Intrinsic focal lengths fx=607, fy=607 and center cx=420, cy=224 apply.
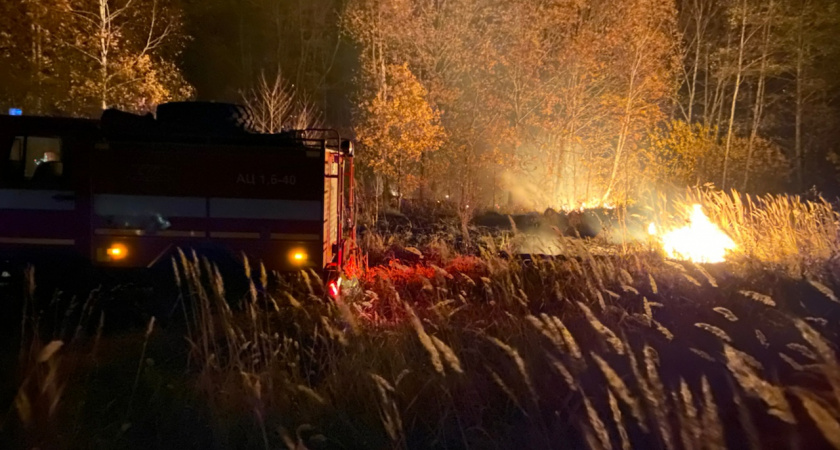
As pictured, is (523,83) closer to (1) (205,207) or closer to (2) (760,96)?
(2) (760,96)

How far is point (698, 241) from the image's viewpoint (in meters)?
8.99

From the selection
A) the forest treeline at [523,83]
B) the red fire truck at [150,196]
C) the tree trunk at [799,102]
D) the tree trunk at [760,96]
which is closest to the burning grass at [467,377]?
the red fire truck at [150,196]

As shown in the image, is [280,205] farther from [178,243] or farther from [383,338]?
[383,338]

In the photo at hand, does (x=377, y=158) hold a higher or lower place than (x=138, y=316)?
higher

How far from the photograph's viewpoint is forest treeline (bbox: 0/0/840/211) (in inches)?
629

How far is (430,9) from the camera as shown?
2195cm

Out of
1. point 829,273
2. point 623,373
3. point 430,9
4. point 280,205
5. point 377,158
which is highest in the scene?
point 430,9

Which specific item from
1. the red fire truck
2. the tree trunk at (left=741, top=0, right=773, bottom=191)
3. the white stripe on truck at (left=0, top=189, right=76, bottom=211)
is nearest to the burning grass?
the red fire truck

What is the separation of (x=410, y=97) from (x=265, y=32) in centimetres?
1433

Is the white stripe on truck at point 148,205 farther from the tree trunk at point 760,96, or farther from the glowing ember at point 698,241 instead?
the tree trunk at point 760,96

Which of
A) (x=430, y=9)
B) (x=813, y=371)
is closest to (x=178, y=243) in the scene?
(x=813, y=371)

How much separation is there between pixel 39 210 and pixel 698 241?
860 centimetres

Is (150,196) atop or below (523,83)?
below

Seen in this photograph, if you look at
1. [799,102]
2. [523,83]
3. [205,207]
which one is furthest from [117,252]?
[799,102]
